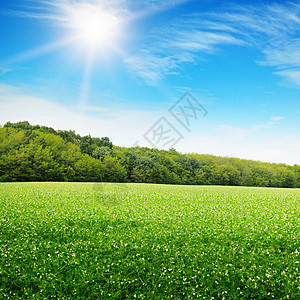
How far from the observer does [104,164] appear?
66.9 m

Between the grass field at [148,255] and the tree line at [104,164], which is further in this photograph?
the tree line at [104,164]

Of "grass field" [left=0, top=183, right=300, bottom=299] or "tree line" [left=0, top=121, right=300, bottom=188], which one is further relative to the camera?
"tree line" [left=0, top=121, right=300, bottom=188]

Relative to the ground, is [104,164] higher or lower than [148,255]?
higher

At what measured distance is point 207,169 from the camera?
81.3 metres

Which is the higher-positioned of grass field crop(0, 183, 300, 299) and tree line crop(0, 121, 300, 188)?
tree line crop(0, 121, 300, 188)

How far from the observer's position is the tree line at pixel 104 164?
2368 inches

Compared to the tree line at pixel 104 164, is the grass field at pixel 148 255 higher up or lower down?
lower down

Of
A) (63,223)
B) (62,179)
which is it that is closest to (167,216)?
(63,223)

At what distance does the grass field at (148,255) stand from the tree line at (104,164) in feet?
156

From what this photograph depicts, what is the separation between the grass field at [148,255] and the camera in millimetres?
9836

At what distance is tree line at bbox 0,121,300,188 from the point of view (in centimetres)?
6016

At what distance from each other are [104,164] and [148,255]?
187 ft

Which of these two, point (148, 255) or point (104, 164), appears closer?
point (148, 255)

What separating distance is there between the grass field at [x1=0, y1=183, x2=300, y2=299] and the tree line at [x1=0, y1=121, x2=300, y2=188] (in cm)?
4755
